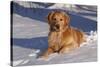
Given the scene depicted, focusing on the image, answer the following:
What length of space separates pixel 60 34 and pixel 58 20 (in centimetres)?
15

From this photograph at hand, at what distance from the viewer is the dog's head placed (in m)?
2.07

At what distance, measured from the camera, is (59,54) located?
2092mm

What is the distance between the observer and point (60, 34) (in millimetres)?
2102

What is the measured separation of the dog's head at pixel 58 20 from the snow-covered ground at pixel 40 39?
0.06 meters

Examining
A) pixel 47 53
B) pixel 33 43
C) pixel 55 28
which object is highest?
pixel 55 28

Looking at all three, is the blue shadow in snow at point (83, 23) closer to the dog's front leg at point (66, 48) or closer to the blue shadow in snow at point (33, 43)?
the dog's front leg at point (66, 48)

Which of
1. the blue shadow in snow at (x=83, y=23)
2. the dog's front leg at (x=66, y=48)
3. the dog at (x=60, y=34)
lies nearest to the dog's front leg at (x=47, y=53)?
the dog at (x=60, y=34)

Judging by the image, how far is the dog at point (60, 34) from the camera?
2.07m

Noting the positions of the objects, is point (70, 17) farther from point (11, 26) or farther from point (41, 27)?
point (11, 26)

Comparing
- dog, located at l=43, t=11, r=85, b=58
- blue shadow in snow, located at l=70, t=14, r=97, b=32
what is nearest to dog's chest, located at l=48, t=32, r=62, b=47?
dog, located at l=43, t=11, r=85, b=58

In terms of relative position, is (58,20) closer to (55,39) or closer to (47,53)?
(55,39)

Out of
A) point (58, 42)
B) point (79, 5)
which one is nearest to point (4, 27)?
point (58, 42)

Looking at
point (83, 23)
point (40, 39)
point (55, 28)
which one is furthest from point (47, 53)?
point (83, 23)

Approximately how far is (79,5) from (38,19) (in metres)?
0.50
